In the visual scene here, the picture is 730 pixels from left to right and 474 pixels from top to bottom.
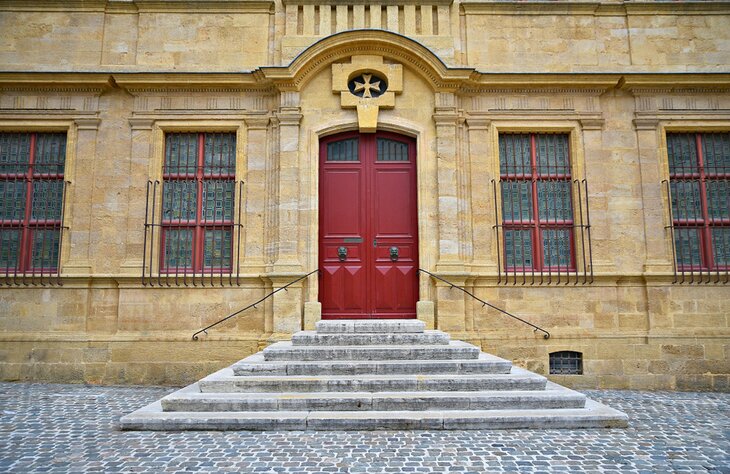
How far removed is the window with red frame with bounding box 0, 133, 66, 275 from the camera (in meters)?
8.05

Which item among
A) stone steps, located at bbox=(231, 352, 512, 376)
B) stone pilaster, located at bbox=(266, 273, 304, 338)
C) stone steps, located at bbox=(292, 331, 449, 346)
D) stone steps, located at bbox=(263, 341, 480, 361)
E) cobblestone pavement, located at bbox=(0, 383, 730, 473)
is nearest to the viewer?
cobblestone pavement, located at bbox=(0, 383, 730, 473)

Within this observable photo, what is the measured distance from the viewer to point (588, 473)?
151 inches

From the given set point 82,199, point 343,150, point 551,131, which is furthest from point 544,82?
point 82,199

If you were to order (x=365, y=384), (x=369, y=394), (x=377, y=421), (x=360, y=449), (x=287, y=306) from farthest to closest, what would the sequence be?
(x=287, y=306)
(x=365, y=384)
(x=369, y=394)
(x=377, y=421)
(x=360, y=449)

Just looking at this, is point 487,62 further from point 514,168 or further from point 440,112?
point 514,168

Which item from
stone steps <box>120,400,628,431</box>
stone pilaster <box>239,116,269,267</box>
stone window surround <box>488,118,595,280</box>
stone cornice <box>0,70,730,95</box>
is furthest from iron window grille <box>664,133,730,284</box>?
stone pilaster <box>239,116,269,267</box>

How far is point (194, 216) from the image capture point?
8.18m

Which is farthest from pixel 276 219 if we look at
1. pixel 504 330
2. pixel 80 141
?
pixel 504 330

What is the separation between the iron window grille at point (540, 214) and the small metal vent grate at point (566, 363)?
1091mm

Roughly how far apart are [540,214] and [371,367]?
410 cm

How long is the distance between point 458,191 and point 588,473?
4.90 meters

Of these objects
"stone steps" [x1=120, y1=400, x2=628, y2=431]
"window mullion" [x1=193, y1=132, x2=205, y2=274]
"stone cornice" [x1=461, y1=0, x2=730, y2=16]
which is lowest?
"stone steps" [x1=120, y1=400, x2=628, y2=431]

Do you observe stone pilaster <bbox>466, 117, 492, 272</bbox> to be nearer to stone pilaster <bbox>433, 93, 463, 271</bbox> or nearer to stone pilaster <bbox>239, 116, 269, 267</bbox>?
stone pilaster <bbox>433, 93, 463, 271</bbox>

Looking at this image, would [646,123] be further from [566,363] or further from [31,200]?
[31,200]
